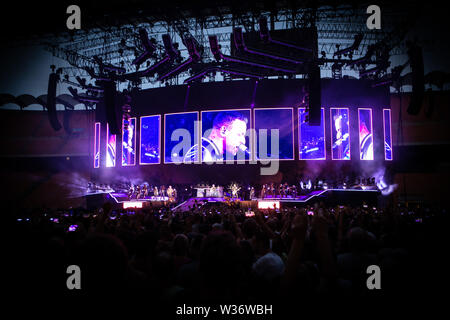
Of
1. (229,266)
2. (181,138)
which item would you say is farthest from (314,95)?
(229,266)

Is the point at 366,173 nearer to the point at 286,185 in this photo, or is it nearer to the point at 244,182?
the point at 286,185

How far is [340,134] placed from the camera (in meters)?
19.5

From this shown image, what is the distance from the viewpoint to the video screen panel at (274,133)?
1945cm

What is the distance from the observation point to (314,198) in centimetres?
1614

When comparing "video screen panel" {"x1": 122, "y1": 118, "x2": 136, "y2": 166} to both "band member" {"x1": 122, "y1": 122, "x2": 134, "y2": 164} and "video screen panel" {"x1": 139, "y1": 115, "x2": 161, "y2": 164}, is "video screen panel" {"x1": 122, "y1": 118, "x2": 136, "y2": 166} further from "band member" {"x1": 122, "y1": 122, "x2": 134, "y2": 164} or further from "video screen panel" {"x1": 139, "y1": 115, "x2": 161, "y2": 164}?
"video screen panel" {"x1": 139, "y1": 115, "x2": 161, "y2": 164}

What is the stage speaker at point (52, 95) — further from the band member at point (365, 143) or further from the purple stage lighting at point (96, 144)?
the band member at point (365, 143)

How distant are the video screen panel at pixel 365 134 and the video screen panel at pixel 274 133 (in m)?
4.63

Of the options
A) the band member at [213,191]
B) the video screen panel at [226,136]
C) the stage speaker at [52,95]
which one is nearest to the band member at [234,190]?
the band member at [213,191]

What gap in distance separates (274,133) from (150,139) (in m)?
8.78

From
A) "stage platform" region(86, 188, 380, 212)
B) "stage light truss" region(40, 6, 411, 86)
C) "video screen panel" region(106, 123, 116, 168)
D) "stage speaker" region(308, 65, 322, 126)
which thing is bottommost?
"stage platform" region(86, 188, 380, 212)

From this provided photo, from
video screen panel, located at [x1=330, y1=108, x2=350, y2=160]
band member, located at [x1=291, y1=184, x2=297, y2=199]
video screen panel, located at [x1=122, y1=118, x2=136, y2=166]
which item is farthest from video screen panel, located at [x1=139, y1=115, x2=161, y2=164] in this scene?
video screen panel, located at [x1=330, y1=108, x2=350, y2=160]

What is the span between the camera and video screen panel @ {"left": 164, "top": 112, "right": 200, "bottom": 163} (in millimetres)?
20375

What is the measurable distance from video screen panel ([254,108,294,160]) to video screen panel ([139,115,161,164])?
6.99 m

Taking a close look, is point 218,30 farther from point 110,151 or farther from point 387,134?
point 387,134
